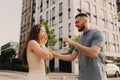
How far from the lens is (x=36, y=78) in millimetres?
3004

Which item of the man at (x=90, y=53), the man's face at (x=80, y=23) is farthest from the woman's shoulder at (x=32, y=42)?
the man's face at (x=80, y=23)

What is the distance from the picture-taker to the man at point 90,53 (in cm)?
283

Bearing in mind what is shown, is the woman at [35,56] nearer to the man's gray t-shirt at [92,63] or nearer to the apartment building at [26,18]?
the man's gray t-shirt at [92,63]

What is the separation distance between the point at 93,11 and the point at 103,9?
4105mm

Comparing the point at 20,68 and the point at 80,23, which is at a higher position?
the point at 80,23

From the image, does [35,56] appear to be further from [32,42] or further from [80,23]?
[80,23]

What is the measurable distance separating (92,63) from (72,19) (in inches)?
1310

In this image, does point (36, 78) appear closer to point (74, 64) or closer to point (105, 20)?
point (74, 64)

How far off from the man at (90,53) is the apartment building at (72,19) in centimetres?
3121

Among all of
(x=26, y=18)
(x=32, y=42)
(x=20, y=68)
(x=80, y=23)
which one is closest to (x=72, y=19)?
(x=20, y=68)

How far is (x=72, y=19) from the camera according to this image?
3594cm

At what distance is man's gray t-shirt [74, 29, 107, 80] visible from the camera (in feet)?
9.57

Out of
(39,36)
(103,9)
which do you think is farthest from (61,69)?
(39,36)

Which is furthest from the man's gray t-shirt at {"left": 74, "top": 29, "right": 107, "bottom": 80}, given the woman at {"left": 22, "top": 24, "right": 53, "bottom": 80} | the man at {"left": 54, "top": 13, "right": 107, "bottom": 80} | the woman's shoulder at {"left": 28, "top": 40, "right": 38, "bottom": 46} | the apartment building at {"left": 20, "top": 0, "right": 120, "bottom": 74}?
the apartment building at {"left": 20, "top": 0, "right": 120, "bottom": 74}
